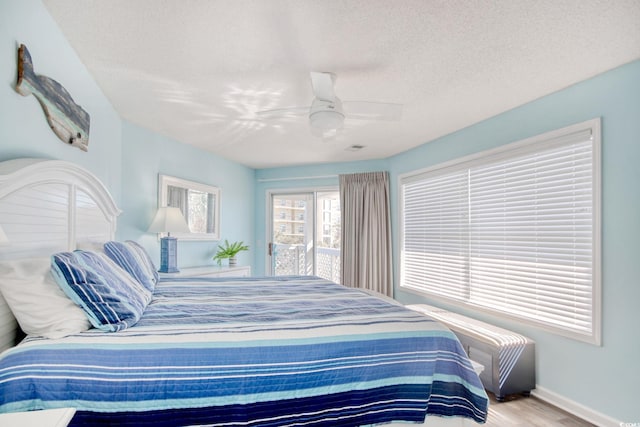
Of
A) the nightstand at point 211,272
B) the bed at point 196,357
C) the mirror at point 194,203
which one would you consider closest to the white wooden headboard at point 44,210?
the bed at point 196,357

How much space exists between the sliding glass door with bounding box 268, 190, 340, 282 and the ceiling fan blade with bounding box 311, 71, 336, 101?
319 centimetres

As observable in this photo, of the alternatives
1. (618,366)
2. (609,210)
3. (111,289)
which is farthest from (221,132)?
(618,366)

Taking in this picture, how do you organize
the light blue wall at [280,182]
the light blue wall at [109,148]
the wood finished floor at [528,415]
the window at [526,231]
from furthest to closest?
the light blue wall at [280,182] → the window at [526,231] → the wood finished floor at [528,415] → the light blue wall at [109,148]

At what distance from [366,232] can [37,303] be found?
4.03 m

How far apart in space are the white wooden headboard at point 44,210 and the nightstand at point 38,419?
1.84 feet

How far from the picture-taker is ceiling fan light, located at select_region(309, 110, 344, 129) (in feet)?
7.20

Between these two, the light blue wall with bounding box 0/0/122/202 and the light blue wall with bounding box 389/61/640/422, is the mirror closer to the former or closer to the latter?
the light blue wall with bounding box 0/0/122/202

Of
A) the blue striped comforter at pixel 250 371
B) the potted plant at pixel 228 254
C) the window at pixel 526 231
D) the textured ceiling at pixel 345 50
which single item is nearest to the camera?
the blue striped comforter at pixel 250 371

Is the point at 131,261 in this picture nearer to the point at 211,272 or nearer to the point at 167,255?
the point at 167,255

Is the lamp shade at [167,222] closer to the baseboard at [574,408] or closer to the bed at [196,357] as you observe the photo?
the bed at [196,357]

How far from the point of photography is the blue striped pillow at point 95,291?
136 centimetres

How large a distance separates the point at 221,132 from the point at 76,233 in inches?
78.2

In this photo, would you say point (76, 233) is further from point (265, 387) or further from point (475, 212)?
point (475, 212)

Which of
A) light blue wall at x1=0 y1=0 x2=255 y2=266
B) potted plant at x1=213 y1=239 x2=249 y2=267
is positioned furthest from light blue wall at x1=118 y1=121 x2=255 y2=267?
potted plant at x1=213 y1=239 x2=249 y2=267
